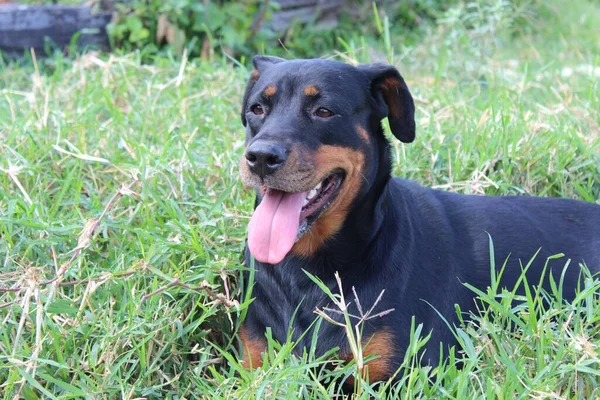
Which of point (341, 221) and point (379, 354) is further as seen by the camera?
point (341, 221)

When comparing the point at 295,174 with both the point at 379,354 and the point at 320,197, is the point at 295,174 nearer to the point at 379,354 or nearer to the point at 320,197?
the point at 320,197

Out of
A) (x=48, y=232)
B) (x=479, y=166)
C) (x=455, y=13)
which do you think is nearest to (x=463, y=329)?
(x=479, y=166)

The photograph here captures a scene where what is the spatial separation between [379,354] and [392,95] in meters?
A: 1.04

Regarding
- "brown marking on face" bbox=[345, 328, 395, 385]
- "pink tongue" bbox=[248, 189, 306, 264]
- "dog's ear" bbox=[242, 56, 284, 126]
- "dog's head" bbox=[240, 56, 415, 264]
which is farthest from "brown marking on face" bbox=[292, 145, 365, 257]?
"dog's ear" bbox=[242, 56, 284, 126]

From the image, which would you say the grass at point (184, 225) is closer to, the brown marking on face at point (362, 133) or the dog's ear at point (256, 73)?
the dog's ear at point (256, 73)

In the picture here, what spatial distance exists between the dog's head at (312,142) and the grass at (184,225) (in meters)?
0.38

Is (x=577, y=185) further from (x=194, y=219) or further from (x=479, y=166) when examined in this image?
(x=194, y=219)

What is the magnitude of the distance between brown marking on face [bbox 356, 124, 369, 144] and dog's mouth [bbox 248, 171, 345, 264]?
18 centimetres

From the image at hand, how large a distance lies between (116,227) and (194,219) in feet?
1.47

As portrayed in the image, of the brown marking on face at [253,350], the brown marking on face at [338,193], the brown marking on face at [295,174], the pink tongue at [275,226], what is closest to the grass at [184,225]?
the brown marking on face at [253,350]

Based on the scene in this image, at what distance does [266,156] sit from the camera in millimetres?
2850

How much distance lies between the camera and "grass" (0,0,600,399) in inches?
A: 111

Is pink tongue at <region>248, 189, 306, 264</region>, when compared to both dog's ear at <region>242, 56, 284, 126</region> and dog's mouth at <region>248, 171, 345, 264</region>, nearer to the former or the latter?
dog's mouth at <region>248, 171, 345, 264</region>

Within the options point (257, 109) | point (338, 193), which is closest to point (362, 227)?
point (338, 193)
